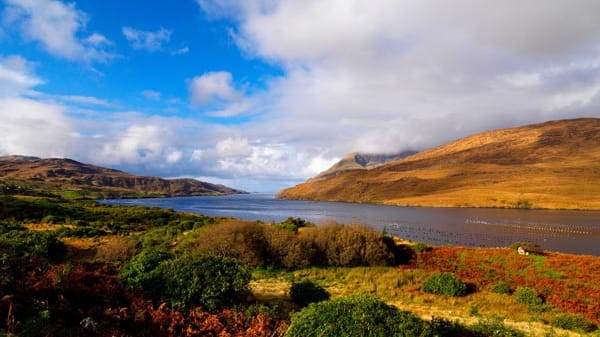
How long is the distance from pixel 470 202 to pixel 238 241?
14773 cm

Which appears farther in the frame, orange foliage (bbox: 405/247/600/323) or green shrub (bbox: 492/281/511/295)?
green shrub (bbox: 492/281/511/295)

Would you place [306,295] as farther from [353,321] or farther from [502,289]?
[502,289]

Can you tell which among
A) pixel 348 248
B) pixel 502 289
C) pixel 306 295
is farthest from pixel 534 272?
pixel 306 295

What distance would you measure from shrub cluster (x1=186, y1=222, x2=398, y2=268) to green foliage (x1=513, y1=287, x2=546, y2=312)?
27.8 feet

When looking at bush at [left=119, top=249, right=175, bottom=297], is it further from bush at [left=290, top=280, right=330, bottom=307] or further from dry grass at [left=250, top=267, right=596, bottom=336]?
bush at [left=290, top=280, right=330, bottom=307]

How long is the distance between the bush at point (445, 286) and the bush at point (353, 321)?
10331mm

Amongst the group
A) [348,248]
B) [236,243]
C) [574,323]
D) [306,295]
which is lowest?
[574,323]

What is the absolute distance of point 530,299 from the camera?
15766mm

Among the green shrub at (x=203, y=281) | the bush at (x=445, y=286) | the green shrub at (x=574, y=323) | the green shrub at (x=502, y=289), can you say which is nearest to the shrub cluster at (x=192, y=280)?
the green shrub at (x=203, y=281)

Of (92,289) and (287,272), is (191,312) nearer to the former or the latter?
(92,289)

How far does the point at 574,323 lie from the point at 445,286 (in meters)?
5.12

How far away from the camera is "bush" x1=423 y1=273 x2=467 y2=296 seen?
659 inches

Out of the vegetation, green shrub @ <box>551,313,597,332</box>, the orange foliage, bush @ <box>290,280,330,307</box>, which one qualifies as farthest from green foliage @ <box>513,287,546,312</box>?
bush @ <box>290,280,330,307</box>

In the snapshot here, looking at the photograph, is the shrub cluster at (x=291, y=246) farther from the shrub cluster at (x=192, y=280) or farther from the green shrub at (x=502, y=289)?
the shrub cluster at (x=192, y=280)
